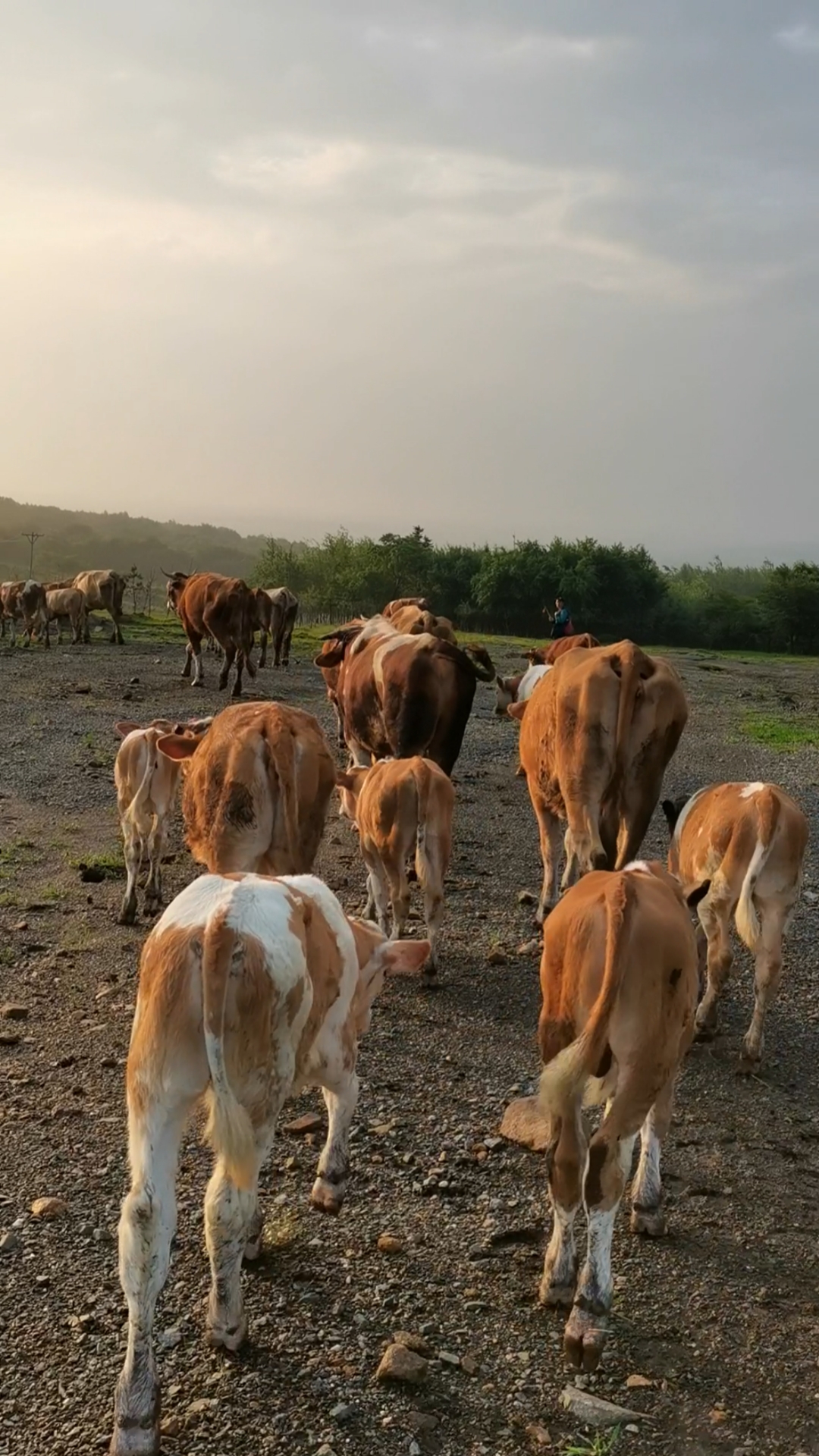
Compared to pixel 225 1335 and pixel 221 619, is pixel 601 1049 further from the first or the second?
pixel 221 619

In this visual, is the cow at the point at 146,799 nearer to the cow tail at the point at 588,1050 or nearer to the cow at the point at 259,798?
the cow at the point at 259,798

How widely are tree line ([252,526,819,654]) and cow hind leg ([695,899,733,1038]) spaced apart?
5116cm

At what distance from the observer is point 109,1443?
144 inches

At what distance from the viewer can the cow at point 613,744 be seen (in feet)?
27.2

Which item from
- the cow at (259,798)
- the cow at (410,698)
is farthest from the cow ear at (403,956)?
the cow at (410,698)

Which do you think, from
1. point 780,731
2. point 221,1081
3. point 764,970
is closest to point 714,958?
point 764,970

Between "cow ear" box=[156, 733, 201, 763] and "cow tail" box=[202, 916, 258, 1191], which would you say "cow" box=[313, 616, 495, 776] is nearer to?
"cow ear" box=[156, 733, 201, 763]

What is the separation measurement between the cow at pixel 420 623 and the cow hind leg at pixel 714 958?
7.66 metres

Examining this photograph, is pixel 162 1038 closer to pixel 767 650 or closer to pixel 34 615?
pixel 34 615

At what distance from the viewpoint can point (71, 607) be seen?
33.1 metres

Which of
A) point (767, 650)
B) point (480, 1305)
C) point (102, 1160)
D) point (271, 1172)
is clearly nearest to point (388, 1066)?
point (271, 1172)

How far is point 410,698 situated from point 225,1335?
7.18 m

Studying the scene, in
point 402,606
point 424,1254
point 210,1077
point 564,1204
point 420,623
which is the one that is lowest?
point 424,1254

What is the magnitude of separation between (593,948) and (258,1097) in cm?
143
